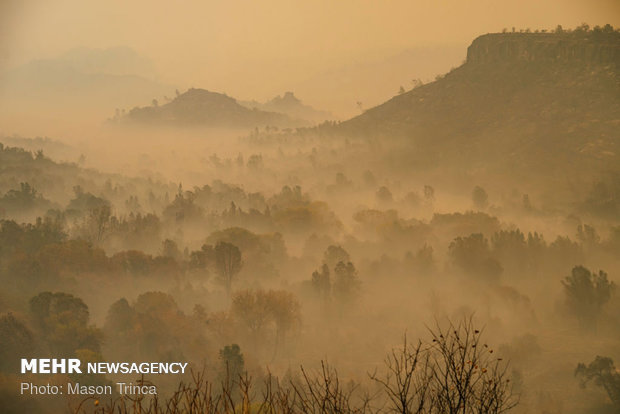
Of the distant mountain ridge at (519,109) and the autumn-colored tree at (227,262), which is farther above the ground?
the distant mountain ridge at (519,109)

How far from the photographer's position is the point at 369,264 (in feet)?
279

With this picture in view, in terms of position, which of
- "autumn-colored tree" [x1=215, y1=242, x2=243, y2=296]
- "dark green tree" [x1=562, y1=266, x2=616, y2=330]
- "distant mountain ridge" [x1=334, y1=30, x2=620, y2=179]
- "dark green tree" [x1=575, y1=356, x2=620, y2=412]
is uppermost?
"distant mountain ridge" [x1=334, y1=30, x2=620, y2=179]

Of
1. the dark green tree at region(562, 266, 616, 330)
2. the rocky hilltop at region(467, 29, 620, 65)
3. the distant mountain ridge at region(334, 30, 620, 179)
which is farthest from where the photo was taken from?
A: the rocky hilltop at region(467, 29, 620, 65)

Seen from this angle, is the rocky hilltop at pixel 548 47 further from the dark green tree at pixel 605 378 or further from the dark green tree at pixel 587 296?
the dark green tree at pixel 605 378

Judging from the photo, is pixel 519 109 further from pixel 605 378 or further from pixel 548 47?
pixel 605 378

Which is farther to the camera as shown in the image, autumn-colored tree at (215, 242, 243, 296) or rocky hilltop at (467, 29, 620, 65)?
rocky hilltop at (467, 29, 620, 65)

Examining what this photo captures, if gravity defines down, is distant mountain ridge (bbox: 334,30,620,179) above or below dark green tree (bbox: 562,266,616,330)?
above

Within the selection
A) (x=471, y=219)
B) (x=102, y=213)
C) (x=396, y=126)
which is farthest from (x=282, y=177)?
(x=102, y=213)

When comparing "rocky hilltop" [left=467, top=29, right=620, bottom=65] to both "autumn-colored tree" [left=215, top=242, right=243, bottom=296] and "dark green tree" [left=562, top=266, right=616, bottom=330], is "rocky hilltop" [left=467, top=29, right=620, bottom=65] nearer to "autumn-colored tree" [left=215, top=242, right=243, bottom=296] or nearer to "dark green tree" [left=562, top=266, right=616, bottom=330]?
"dark green tree" [left=562, top=266, right=616, bottom=330]

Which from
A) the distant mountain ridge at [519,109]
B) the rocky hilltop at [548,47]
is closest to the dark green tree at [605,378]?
the distant mountain ridge at [519,109]

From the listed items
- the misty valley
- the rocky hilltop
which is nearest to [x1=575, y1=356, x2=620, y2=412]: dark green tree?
the misty valley

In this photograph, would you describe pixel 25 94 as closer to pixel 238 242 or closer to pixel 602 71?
pixel 238 242

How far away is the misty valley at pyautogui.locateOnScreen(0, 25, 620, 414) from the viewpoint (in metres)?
41.2

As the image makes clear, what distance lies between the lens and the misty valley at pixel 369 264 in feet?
135
